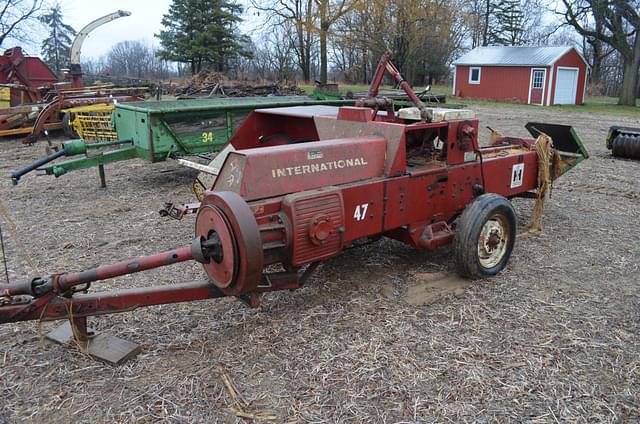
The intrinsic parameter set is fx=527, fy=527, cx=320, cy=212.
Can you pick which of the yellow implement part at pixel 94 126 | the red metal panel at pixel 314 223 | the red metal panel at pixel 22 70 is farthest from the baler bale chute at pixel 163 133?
the red metal panel at pixel 22 70

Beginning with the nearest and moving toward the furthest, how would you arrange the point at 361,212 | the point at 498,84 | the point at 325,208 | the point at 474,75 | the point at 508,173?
the point at 325,208 → the point at 361,212 → the point at 508,173 → the point at 498,84 → the point at 474,75

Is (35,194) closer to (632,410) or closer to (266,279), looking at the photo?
(266,279)

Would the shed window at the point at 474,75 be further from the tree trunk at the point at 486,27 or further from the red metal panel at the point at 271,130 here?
the red metal panel at the point at 271,130

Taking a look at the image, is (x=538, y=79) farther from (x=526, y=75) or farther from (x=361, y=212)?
(x=361, y=212)

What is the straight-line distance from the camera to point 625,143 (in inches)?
380

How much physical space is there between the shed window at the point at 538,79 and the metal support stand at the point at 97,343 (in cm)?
2807

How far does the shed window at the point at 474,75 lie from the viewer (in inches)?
1176

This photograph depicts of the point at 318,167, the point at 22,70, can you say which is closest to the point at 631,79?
the point at 22,70

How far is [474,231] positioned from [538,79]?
26.5 m

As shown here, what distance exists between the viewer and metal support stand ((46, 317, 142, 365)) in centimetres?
309

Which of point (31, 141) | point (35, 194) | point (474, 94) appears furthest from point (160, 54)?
point (35, 194)

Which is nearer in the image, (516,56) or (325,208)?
(325,208)

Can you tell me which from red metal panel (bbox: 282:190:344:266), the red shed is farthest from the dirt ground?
the red shed

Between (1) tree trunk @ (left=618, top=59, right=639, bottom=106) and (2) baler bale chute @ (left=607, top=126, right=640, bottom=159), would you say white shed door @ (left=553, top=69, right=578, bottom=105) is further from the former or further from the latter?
(2) baler bale chute @ (left=607, top=126, right=640, bottom=159)
